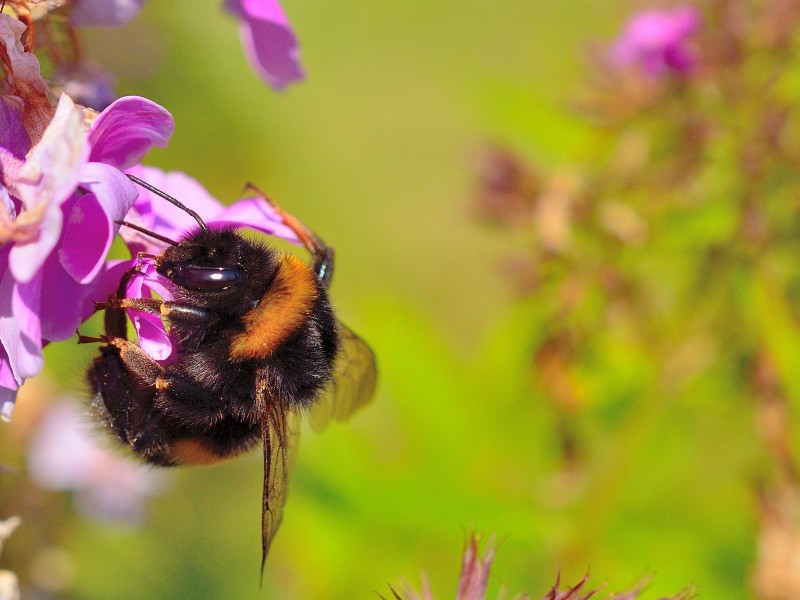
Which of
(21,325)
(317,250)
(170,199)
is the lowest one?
(21,325)

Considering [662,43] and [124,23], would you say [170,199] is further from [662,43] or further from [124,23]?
[662,43]

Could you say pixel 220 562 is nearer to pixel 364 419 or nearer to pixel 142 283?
pixel 364 419

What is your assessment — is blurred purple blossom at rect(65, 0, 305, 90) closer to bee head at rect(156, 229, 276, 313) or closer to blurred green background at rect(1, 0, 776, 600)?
bee head at rect(156, 229, 276, 313)

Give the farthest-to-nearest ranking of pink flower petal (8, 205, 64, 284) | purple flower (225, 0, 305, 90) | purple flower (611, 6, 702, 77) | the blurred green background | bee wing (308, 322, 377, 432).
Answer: the blurred green background
purple flower (611, 6, 702, 77)
bee wing (308, 322, 377, 432)
purple flower (225, 0, 305, 90)
pink flower petal (8, 205, 64, 284)

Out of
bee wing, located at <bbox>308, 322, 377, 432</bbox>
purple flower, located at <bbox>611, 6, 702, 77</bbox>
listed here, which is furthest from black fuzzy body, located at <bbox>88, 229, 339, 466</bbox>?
purple flower, located at <bbox>611, 6, 702, 77</bbox>

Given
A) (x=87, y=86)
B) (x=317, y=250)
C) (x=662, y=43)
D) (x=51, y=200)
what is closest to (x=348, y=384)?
(x=317, y=250)

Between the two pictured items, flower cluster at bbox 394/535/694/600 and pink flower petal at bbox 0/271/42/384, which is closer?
pink flower petal at bbox 0/271/42/384

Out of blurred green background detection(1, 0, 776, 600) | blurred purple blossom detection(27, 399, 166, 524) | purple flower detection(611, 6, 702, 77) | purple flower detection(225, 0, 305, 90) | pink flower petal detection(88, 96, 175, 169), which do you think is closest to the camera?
pink flower petal detection(88, 96, 175, 169)

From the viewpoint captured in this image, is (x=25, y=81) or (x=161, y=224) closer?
(x=25, y=81)

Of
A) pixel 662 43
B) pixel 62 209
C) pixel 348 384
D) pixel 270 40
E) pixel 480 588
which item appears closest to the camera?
pixel 62 209

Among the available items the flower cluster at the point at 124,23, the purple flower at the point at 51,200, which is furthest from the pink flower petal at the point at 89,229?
the flower cluster at the point at 124,23
